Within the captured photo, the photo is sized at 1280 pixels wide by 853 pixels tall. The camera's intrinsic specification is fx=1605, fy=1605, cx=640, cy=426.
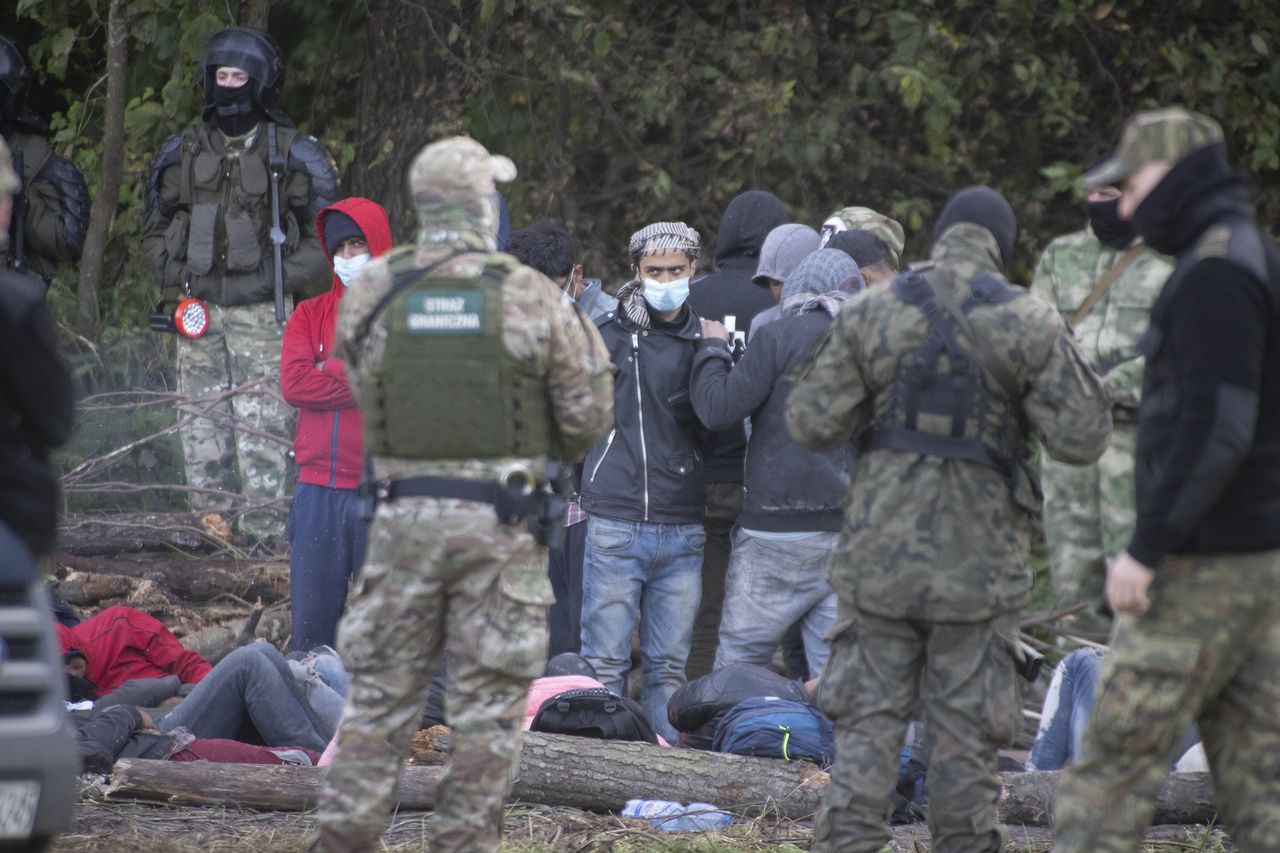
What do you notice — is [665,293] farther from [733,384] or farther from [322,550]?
[322,550]

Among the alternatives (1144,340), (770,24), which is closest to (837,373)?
(1144,340)

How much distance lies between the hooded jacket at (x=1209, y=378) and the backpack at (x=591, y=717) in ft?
8.44

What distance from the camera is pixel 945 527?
169 inches

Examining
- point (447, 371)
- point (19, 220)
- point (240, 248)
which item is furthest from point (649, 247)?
point (19, 220)

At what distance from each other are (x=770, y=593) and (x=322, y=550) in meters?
1.94

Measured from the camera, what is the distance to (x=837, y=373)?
4406 mm

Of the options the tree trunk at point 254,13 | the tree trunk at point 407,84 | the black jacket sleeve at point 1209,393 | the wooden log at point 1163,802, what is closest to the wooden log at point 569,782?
the wooden log at point 1163,802

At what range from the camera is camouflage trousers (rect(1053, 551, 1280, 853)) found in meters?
3.71

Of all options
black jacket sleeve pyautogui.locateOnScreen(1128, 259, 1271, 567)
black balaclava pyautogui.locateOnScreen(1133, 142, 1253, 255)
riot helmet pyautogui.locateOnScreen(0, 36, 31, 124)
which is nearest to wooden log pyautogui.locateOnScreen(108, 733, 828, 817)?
black jacket sleeve pyautogui.locateOnScreen(1128, 259, 1271, 567)

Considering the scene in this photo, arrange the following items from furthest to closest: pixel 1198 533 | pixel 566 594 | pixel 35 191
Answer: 1. pixel 35 191
2. pixel 566 594
3. pixel 1198 533

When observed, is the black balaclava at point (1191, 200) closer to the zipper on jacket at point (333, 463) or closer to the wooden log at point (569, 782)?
the wooden log at point (569, 782)

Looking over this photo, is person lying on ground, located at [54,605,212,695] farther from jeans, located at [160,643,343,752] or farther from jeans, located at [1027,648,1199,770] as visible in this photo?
jeans, located at [1027,648,1199,770]

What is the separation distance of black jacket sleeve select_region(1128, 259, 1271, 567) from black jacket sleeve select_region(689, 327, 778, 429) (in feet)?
8.28

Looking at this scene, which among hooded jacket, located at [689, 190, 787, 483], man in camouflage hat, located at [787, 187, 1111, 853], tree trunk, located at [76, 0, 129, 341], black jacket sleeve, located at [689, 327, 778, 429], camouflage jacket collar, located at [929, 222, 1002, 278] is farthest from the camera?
tree trunk, located at [76, 0, 129, 341]
